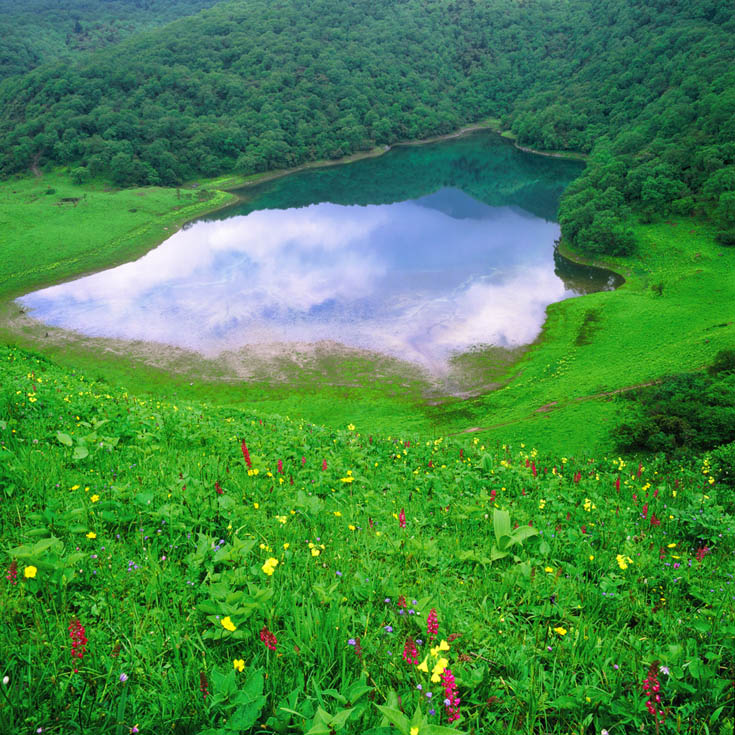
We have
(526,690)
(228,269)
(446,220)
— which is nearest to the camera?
(526,690)

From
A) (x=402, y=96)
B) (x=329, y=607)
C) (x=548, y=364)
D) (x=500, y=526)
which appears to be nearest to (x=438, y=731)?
(x=329, y=607)

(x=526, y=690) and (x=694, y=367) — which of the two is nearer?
(x=526, y=690)

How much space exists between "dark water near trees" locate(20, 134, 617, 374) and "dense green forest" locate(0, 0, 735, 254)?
12.6 meters

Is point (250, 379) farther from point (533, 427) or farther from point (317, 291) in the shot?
point (533, 427)

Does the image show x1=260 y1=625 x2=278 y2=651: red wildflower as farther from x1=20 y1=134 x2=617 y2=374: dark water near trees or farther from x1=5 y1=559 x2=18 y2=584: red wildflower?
x1=20 y1=134 x2=617 y2=374: dark water near trees

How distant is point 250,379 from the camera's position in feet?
133

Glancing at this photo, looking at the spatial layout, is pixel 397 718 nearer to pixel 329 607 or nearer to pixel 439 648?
pixel 439 648

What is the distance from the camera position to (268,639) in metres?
2.87

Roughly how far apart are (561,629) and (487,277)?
58.8 m

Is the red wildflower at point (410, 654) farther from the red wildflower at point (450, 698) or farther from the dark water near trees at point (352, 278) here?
the dark water near trees at point (352, 278)

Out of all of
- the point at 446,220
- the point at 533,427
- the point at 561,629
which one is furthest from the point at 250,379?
the point at 446,220

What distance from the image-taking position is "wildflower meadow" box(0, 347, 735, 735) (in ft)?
8.50

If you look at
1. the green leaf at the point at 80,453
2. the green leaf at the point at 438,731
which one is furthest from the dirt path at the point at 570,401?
the green leaf at the point at 438,731

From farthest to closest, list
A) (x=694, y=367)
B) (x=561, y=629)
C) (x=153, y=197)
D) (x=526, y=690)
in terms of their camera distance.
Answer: (x=153, y=197) < (x=694, y=367) < (x=561, y=629) < (x=526, y=690)
